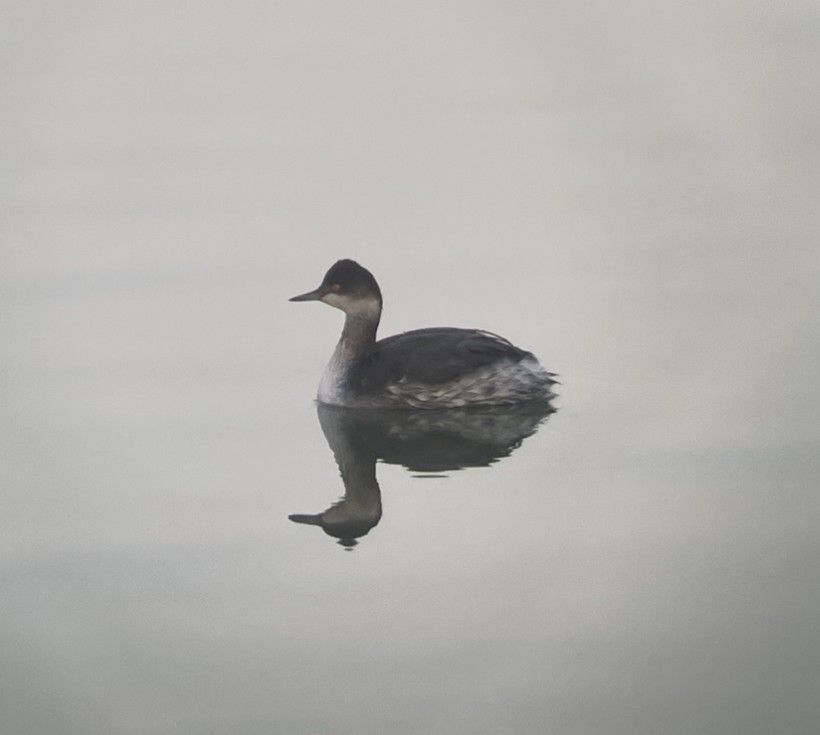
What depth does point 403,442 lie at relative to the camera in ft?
20.3

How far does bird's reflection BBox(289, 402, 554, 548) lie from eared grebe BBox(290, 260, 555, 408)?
0.05 metres

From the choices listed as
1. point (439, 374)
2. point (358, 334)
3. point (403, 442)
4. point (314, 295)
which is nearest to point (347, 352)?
point (358, 334)

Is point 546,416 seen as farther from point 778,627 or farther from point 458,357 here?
point 778,627

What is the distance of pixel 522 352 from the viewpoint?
259 inches

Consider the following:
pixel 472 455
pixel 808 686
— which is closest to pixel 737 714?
pixel 808 686

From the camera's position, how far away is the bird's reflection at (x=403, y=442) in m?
5.41

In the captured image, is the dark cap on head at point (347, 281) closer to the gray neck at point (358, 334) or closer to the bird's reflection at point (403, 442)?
the gray neck at point (358, 334)

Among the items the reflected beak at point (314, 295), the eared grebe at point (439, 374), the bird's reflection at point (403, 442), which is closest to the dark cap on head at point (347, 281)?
the reflected beak at point (314, 295)

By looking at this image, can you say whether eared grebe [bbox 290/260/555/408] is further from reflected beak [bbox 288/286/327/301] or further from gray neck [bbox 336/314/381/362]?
reflected beak [bbox 288/286/327/301]

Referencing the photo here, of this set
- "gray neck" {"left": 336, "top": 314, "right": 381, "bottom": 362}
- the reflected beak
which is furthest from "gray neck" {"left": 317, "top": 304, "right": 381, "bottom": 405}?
the reflected beak

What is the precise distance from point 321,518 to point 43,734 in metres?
1.52

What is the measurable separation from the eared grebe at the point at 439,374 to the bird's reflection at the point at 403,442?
0.15ft

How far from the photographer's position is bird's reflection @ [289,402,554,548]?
17.8ft

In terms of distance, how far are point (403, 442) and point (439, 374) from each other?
42 cm
